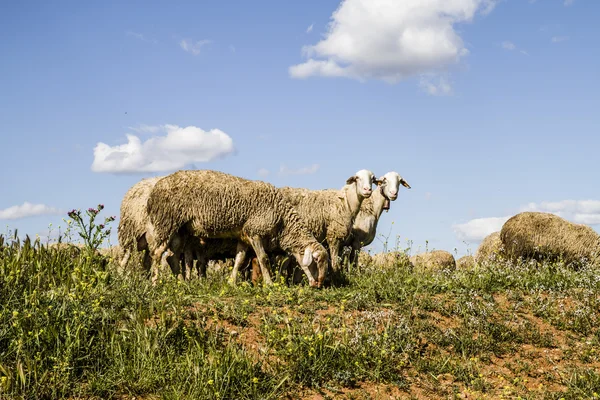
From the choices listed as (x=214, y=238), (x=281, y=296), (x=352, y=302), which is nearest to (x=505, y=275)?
(x=352, y=302)

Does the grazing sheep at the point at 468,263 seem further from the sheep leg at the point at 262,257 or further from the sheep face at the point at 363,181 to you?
the sheep leg at the point at 262,257

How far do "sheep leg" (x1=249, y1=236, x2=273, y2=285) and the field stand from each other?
148 cm

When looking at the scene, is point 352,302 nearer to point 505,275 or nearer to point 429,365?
point 429,365

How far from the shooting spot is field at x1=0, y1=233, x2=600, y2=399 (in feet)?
22.4

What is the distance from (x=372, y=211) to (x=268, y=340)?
858cm

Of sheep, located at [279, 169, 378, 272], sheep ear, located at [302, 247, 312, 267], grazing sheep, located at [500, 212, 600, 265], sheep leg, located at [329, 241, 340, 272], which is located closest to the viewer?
sheep ear, located at [302, 247, 312, 267]

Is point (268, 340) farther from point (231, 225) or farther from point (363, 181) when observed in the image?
point (363, 181)

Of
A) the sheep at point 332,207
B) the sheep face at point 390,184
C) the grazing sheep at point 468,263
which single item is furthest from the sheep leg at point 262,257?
the sheep face at point 390,184

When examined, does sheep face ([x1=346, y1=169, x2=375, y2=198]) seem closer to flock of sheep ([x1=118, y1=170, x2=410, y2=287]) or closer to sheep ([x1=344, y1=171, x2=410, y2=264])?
sheep ([x1=344, y1=171, x2=410, y2=264])

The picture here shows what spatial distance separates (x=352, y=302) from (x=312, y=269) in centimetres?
284

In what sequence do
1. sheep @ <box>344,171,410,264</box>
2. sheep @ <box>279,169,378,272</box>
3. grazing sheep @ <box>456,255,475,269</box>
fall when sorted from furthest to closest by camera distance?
sheep @ <box>344,171,410,264</box> < sheep @ <box>279,169,378,272</box> < grazing sheep @ <box>456,255,475,269</box>

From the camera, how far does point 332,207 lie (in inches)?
579

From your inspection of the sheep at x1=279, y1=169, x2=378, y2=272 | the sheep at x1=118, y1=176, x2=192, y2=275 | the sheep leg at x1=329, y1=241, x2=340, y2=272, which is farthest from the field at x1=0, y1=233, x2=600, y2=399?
the sheep at x1=279, y1=169, x2=378, y2=272

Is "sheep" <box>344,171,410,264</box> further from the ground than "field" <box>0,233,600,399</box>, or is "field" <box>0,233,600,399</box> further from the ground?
"sheep" <box>344,171,410,264</box>
